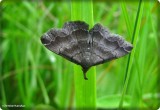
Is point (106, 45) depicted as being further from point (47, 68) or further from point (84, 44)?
point (47, 68)

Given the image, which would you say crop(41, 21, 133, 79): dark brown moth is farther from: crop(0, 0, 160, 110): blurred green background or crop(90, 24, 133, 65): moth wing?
crop(0, 0, 160, 110): blurred green background

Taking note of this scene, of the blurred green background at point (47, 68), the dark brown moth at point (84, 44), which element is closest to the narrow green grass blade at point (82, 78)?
the dark brown moth at point (84, 44)

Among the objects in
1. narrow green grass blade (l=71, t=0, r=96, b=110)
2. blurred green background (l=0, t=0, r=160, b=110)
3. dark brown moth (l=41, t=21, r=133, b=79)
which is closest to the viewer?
dark brown moth (l=41, t=21, r=133, b=79)

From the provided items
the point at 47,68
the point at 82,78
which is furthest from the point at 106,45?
the point at 47,68

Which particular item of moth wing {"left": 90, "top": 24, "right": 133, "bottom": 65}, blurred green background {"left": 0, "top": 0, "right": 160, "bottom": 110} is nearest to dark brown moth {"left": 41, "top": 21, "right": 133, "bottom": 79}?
moth wing {"left": 90, "top": 24, "right": 133, "bottom": 65}

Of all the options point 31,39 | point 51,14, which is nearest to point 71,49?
point 31,39

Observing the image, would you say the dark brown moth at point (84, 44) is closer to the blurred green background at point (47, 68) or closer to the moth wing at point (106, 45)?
the moth wing at point (106, 45)
